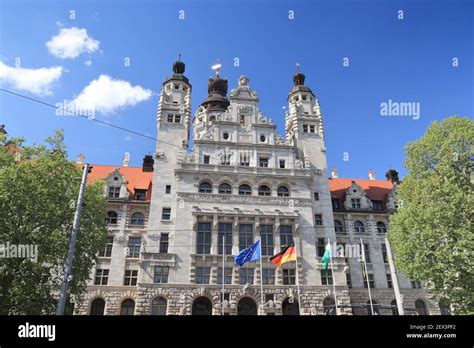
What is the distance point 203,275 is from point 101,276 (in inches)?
422

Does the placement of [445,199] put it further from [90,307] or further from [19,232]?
[90,307]

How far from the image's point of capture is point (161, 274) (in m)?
34.0

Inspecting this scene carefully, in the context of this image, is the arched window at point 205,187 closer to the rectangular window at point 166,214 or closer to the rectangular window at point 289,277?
the rectangular window at point 166,214

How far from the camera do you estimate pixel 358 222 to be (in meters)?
43.0

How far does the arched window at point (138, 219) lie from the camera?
38938 mm

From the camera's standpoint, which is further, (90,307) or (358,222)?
(358,222)

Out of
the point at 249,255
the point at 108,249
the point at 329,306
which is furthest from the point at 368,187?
the point at 108,249

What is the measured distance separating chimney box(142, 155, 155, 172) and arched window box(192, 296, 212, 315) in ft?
66.9

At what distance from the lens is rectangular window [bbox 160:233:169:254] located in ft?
116

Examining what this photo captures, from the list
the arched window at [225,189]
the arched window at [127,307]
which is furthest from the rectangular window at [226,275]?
the arched window at [127,307]

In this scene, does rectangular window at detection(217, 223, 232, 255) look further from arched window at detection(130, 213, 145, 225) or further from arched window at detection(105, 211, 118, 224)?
arched window at detection(105, 211, 118, 224)

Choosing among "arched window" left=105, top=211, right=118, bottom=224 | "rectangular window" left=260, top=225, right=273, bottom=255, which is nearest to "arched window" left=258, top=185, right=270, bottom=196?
"rectangular window" left=260, top=225, right=273, bottom=255
